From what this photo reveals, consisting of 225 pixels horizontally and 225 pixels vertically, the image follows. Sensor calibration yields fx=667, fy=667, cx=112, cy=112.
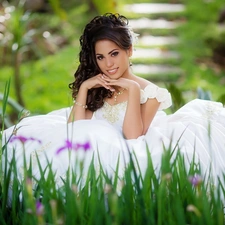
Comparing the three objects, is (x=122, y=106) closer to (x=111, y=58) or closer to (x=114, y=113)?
(x=114, y=113)

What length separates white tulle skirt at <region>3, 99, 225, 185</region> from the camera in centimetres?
253

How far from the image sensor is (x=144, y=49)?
364 inches

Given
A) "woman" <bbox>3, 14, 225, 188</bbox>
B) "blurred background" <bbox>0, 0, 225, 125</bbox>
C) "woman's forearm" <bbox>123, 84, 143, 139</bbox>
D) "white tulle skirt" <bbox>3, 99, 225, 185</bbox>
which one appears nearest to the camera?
"white tulle skirt" <bbox>3, 99, 225, 185</bbox>

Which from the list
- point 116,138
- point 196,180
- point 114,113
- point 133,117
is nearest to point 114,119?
point 114,113

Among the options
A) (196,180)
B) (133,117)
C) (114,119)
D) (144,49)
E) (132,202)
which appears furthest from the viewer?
(144,49)

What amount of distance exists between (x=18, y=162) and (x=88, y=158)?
289mm

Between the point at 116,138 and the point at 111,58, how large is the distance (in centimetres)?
40

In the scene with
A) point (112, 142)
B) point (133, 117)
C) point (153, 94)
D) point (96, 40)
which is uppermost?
point (96, 40)

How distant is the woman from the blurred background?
345 centimetres

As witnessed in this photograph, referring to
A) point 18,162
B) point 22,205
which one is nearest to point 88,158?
point 18,162

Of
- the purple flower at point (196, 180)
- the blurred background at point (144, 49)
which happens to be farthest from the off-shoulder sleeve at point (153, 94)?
the blurred background at point (144, 49)

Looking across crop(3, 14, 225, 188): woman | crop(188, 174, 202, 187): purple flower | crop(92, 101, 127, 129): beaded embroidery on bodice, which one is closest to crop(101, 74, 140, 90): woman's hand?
crop(3, 14, 225, 188): woman

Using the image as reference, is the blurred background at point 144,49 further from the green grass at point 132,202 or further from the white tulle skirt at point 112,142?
the green grass at point 132,202

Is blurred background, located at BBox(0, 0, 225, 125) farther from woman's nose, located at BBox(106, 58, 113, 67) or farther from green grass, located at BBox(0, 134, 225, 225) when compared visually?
green grass, located at BBox(0, 134, 225, 225)
